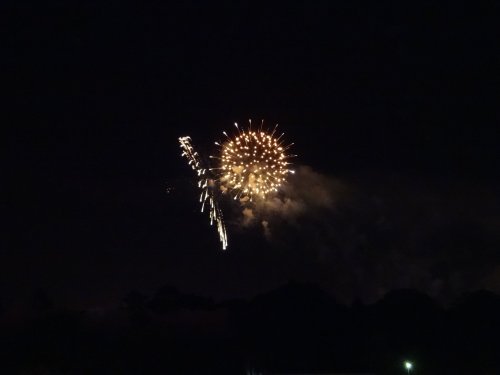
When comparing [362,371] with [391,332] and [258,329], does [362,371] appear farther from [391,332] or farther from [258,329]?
[258,329]

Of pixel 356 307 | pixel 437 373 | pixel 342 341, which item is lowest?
pixel 437 373

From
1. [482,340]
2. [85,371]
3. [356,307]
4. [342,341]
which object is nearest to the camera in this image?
[85,371]

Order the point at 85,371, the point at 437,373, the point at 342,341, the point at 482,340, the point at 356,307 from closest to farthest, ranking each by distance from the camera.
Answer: the point at 85,371 → the point at 437,373 → the point at 482,340 → the point at 342,341 → the point at 356,307

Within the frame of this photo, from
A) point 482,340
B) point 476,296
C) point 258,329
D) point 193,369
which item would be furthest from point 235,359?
point 476,296

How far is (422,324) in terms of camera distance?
243ft

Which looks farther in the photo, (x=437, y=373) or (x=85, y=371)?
(x=437, y=373)

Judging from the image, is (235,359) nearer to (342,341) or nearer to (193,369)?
(193,369)

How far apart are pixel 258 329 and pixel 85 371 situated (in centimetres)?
2130

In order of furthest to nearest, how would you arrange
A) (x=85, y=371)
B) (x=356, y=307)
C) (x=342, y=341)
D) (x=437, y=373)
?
(x=356, y=307)
(x=342, y=341)
(x=437, y=373)
(x=85, y=371)

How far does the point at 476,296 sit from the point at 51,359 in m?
43.6

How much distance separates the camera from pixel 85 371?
60500mm

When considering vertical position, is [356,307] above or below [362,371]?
above

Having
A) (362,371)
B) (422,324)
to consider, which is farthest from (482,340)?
(362,371)

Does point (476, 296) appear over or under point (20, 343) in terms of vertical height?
over
